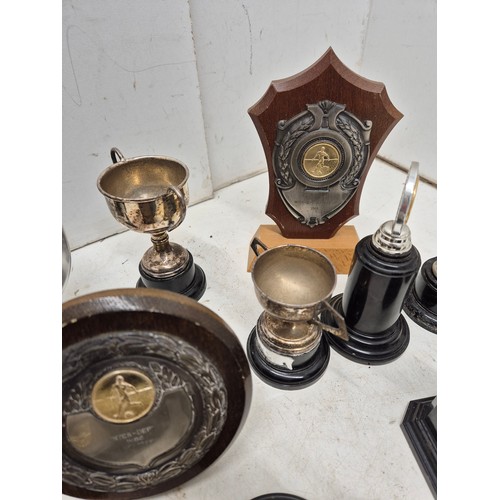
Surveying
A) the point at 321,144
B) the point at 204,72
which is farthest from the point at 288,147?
the point at 204,72

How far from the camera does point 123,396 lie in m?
0.55

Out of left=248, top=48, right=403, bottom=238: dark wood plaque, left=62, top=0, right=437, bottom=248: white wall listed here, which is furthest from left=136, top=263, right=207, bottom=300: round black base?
left=62, top=0, right=437, bottom=248: white wall

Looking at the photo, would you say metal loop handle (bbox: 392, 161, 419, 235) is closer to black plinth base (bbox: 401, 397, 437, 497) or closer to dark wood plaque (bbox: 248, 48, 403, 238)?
dark wood plaque (bbox: 248, 48, 403, 238)

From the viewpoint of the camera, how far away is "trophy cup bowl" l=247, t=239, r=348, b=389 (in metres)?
0.84

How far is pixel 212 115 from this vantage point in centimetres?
136

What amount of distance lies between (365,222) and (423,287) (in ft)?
1.26

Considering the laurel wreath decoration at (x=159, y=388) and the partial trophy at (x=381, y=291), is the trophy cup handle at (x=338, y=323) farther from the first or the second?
the laurel wreath decoration at (x=159, y=388)

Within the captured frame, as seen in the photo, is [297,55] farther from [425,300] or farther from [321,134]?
[425,300]

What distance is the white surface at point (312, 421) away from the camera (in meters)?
0.73

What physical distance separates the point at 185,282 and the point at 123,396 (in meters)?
0.50

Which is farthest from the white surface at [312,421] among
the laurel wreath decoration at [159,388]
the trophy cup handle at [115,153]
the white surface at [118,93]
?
the trophy cup handle at [115,153]

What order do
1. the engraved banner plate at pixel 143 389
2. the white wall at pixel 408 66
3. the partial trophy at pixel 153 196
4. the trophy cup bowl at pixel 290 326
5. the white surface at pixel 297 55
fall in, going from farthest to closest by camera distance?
the white wall at pixel 408 66 → the white surface at pixel 297 55 → the partial trophy at pixel 153 196 → the trophy cup bowl at pixel 290 326 → the engraved banner plate at pixel 143 389

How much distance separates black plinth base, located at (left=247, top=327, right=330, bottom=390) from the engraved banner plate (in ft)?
0.80

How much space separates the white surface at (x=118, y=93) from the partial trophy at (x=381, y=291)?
0.74 meters
